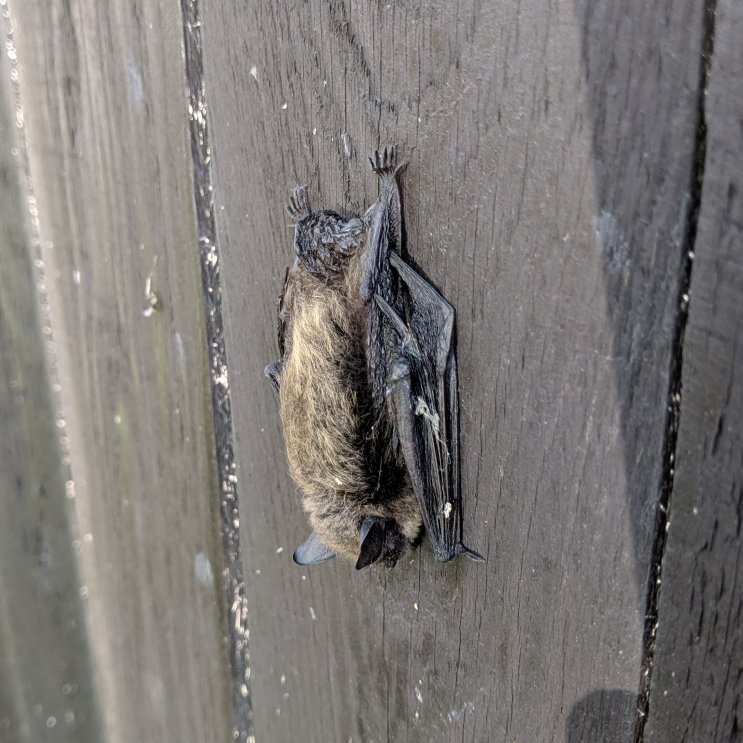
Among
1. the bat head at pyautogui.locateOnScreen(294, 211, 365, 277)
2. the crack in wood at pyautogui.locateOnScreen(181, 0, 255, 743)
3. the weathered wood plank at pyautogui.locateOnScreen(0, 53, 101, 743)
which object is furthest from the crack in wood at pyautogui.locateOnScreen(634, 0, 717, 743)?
the weathered wood plank at pyautogui.locateOnScreen(0, 53, 101, 743)

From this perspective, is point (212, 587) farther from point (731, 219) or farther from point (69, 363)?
point (731, 219)

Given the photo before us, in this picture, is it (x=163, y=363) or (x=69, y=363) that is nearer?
(x=163, y=363)

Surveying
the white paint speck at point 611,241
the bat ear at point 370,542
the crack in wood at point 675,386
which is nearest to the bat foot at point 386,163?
the white paint speck at point 611,241

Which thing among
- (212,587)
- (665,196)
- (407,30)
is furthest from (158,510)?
(665,196)

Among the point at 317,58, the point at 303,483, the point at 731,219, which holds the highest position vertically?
the point at 317,58

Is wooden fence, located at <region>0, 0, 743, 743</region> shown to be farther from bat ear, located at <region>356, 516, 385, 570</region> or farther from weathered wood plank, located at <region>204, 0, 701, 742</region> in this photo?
bat ear, located at <region>356, 516, 385, 570</region>

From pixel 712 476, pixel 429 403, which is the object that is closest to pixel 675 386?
pixel 712 476
